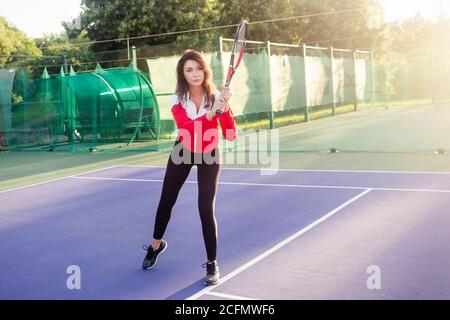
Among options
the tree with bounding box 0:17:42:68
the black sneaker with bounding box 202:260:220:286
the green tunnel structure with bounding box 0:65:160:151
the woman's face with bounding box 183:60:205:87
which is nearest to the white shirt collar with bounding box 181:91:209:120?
the woman's face with bounding box 183:60:205:87

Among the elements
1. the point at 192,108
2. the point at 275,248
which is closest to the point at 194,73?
Result: the point at 192,108

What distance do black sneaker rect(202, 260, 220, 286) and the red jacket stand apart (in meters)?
A: 0.77

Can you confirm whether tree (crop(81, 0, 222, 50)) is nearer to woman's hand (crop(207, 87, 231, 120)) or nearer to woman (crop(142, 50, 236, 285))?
woman (crop(142, 50, 236, 285))

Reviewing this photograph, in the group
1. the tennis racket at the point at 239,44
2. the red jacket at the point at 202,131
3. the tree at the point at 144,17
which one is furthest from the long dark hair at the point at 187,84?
the tree at the point at 144,17

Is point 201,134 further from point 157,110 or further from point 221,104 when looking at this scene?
point 157,110

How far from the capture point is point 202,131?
144 inches

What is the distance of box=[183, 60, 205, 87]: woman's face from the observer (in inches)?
147

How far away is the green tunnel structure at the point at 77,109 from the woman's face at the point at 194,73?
9.56m

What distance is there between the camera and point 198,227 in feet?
17.0

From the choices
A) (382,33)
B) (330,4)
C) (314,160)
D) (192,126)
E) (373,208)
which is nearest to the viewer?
(192,126)

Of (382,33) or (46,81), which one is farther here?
(382,33)

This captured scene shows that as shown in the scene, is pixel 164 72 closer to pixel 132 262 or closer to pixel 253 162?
pixel 253 162
